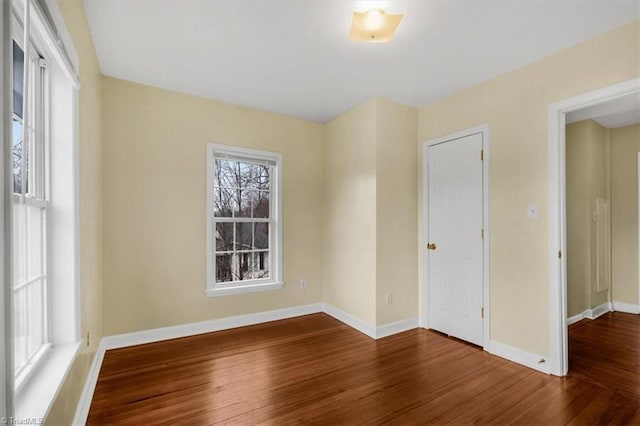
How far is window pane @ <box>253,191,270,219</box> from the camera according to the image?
383 cm

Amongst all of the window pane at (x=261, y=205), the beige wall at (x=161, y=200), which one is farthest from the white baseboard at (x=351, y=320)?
the window pane at (x=261, y=205)

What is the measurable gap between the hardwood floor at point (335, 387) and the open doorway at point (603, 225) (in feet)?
3.94

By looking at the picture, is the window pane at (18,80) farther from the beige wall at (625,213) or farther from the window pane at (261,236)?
the beige wall at (625,213)

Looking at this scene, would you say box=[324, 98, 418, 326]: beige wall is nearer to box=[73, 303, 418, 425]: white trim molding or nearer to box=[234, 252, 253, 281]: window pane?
box=[73, 303, 418, 425]: white trim molding

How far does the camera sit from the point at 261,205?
3.87 m

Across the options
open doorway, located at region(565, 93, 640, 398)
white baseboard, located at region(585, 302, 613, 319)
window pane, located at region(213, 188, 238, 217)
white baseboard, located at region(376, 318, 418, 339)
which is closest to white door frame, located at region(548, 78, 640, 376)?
open doorway, located at region(565, 93, 640, 398)

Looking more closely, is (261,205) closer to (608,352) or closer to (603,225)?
(608,352)

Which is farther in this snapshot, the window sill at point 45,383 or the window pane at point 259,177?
the window pane at point 259,177

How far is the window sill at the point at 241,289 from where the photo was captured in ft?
11.3

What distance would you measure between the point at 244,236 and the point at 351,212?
1.33 metres

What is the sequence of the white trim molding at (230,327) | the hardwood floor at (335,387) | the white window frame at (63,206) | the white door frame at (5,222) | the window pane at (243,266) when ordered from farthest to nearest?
the window pane at (243,266) → the white trim molding at (230,327) → the hardwood floor at (335,387) → the white window frame at (63,206) → the white door frame at (5,222)

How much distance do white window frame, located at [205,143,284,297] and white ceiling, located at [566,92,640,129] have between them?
310 cm

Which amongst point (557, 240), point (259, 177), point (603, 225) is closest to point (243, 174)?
point (259, 177)

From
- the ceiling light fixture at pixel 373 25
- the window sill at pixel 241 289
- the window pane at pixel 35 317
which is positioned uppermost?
the ceiling light fixture at pixel 373 25
